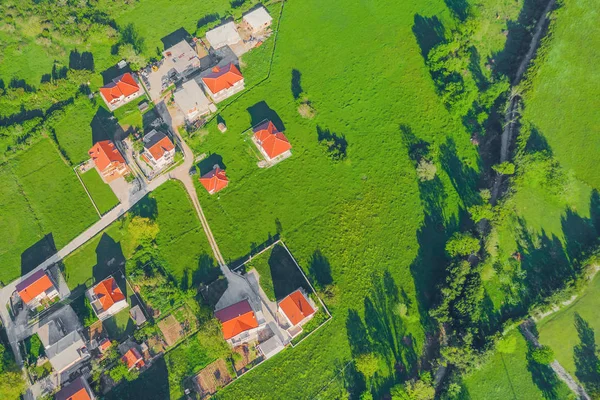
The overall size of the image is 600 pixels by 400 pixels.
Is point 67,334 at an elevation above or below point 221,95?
below

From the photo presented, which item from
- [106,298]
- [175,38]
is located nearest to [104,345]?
[106,298]

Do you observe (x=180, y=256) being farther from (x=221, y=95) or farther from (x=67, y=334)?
(x=221, y=95)

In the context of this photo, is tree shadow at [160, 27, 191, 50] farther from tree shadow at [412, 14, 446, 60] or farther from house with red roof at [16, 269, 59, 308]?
house with red roof at [16, 269, 59, 308]

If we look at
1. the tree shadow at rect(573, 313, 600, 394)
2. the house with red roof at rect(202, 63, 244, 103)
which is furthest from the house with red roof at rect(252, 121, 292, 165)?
the tree shadow at rect(573, 313, 600, 394)

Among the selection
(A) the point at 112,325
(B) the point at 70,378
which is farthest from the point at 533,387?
(B) the point at 70,378

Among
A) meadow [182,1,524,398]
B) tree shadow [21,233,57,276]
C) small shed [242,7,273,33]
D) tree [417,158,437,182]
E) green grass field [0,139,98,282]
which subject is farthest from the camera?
small shed [242,7,273,33]
